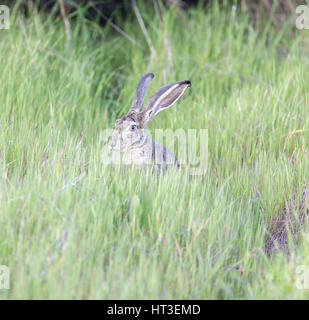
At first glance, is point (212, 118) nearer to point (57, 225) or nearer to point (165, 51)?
point (165, 51)

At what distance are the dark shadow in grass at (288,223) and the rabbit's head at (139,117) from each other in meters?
1.39

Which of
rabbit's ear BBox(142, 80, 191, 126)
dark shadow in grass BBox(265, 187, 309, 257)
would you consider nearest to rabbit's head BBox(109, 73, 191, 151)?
rabbit's ear BBox(142, 80, 191, 126)

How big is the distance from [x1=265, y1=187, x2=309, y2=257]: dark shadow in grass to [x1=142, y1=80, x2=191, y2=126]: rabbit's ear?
4.58 ft

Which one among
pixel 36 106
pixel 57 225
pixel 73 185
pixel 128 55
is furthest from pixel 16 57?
pixel 57 225

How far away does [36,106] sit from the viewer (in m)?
Answer: 4.68

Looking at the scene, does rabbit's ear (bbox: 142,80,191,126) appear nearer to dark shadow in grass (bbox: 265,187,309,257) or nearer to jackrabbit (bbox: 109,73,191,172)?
jackrabbit (bbox: 109,73,191,172)

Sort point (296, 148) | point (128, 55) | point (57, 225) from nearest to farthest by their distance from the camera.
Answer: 1. point (57, 225)
2. point (296, 148)
3. point (128, 55)

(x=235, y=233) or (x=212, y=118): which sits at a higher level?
(x=212, y=118)

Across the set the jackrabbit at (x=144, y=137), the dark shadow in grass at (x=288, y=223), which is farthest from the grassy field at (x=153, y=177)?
the jackrabbit at (x=144, y=137)

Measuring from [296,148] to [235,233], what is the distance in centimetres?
138

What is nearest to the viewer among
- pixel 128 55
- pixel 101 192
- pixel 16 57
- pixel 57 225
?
pixel 57 225

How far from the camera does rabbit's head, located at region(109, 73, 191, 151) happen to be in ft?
14.2

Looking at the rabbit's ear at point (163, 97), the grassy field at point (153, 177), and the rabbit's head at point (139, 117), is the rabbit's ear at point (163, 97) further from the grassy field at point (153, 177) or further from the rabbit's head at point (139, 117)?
the grassy field at point (153, 177)

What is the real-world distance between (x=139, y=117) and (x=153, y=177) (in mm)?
1028
